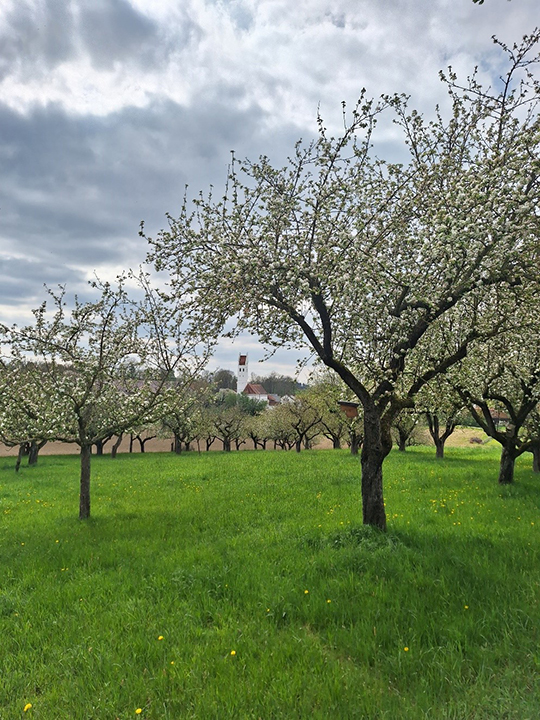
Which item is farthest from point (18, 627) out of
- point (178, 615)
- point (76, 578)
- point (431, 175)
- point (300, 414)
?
point (300, 414)

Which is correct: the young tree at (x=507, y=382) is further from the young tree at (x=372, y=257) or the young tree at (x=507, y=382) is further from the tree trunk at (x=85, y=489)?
the tree trunk at (x=85, y=489)

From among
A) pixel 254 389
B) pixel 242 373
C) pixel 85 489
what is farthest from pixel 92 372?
pixel 242 373

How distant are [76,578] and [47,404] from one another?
6.15 m

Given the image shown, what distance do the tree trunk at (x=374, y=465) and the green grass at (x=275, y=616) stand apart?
21.1 inches

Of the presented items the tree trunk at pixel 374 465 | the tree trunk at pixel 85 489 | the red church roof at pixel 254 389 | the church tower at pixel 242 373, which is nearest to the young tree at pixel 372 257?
the tree trunk at pixel 374 465

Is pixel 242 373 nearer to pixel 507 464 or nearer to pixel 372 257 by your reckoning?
pixel 507 464

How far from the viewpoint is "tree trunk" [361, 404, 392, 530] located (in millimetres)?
9031

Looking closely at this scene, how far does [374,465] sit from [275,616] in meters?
4.17

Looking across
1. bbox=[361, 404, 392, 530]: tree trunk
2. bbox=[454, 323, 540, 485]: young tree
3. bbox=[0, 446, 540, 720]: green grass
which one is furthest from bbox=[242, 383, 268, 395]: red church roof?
bbox=[361, 404, 392, 530]: tree trunk

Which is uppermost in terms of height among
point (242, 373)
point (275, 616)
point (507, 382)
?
point (242, 373)

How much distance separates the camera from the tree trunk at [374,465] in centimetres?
903

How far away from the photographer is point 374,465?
904cm

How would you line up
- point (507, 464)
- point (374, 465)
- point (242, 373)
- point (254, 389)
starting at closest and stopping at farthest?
point (374, 465)
point (507, 464)
point (254, 389)
point (242, 373)

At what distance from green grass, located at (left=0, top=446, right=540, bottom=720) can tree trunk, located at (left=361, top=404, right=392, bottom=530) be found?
535 millimetres
